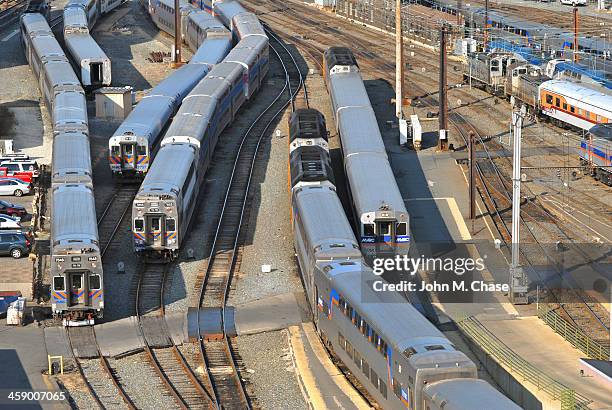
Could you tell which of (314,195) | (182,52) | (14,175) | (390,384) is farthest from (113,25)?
(390,384)

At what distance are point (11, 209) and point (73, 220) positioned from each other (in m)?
11.8

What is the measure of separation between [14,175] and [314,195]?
811 inches

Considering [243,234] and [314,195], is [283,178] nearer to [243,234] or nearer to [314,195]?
[243,234]

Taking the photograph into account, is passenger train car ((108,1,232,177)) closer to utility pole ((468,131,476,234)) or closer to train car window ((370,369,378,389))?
utility pole ((468,131,476,234))

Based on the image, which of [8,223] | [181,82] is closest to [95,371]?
[8,223]

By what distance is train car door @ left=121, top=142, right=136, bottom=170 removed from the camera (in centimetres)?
6259

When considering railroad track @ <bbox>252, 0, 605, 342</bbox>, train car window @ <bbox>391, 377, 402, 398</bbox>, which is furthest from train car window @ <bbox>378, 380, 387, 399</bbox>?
railroad track @ <bbox>252, 0, 605, 342</bbox>

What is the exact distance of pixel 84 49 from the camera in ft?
289

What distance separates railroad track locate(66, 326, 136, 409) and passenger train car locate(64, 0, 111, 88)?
39.7 m

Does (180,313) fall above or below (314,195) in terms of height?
below

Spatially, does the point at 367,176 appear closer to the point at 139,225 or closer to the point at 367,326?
the point at 139,225

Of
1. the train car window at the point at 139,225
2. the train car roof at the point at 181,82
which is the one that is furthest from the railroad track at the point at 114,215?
the train car roof at the point at 181,82

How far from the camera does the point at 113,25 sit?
371 feet

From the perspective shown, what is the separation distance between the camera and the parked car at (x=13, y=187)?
63250 millimetres
